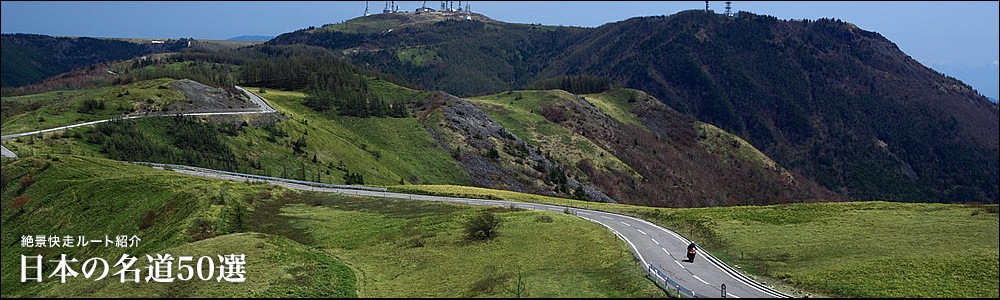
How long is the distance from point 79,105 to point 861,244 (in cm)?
12312

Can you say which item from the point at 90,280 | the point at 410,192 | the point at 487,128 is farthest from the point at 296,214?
the point at 487,128

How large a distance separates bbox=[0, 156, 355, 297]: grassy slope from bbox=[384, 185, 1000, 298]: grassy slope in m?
30.3

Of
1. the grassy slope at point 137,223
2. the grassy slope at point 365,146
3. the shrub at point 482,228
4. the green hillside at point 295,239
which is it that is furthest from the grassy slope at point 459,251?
the grassy slope at point 365,146

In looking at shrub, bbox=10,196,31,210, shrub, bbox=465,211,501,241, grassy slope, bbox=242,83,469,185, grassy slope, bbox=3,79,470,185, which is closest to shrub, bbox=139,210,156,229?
shrub, bbox=10,196,31,210

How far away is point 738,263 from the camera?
41.2 m

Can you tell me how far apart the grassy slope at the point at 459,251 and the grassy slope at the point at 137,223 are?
408cm

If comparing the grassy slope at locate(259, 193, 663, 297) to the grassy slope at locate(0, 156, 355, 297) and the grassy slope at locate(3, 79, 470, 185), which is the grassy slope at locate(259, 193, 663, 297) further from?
the grassy slope at locate(3, 79, 470, 185)

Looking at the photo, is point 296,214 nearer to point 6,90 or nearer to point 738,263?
point 738,263

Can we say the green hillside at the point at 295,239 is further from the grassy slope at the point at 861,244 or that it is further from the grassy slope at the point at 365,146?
the grassy slope at the point at 365,146

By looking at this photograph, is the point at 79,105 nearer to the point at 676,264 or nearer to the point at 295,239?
the point at 295,239

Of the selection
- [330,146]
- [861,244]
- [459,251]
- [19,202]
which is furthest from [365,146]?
[861,244]

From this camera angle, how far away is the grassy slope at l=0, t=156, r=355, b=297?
36375mm

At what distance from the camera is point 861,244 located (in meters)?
41.7

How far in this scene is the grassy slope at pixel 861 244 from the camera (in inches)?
1302
